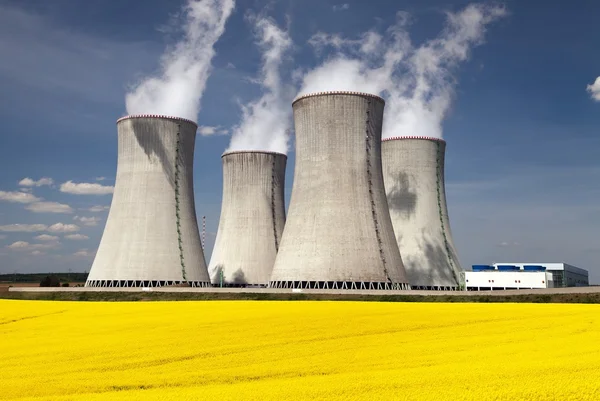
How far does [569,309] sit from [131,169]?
27.8 m

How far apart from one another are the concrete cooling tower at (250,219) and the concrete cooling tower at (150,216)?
6.97 meters

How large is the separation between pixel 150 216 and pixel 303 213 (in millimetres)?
9581

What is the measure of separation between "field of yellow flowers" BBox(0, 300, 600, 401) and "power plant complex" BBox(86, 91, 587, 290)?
54.0 ft

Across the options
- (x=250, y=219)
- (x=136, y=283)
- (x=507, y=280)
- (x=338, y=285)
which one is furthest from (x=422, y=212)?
(x=136, y=283)

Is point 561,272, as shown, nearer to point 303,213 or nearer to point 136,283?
point 303,213

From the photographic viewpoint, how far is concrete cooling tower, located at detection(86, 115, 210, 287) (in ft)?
128

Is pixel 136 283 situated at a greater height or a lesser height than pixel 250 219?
lesser

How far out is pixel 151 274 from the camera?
3912 centimetres

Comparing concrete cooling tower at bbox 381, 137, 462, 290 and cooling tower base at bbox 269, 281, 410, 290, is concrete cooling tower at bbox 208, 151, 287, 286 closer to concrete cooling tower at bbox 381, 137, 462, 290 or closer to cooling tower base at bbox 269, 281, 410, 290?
concrete cooling tower at bbox 381, 137, 462, 290

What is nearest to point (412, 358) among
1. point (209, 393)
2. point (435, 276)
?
point (209, 393)

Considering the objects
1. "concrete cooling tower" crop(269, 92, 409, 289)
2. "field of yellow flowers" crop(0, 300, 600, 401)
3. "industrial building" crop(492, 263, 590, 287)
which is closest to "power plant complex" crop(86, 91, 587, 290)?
"concrete cooling tower" crop(269, 92, 409, 289)

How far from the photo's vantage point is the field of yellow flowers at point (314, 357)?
334 inches

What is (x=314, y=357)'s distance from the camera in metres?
11.3

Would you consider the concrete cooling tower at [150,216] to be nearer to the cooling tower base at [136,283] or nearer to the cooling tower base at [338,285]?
the cooling tower base at [136,283]
